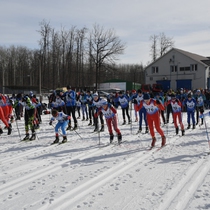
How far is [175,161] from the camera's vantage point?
6797 mm

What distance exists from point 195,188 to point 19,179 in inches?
147

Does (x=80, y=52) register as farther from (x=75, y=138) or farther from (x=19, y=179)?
(x=19, y=179)

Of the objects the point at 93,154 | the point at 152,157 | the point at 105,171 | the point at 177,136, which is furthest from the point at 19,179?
the point at 177,136

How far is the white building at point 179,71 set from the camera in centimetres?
4681

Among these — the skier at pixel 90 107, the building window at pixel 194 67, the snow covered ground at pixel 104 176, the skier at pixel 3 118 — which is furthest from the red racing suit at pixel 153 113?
the building window at pixel 194 67

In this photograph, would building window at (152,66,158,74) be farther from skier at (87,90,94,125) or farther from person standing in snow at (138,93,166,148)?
person standing in snow at (138,93,166,148)

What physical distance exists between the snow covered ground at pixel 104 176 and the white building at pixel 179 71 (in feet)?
132

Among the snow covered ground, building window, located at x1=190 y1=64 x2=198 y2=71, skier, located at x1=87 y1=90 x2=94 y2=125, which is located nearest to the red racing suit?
the snow covered ground

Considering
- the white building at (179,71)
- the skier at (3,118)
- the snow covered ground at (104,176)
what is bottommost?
the snow covered ground at (104,176)

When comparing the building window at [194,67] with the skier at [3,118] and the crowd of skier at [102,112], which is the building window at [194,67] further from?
the skier at [3,118]

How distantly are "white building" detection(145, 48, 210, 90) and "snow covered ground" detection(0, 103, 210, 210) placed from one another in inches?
1586

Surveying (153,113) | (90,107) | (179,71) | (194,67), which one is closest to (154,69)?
(179,71)

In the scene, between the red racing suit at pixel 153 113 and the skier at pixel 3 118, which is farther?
the skier at pixel 3 118

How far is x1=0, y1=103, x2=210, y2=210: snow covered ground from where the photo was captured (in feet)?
14.5
